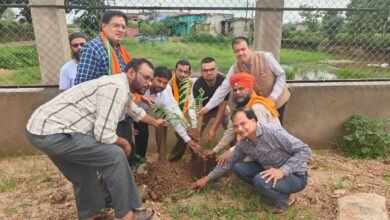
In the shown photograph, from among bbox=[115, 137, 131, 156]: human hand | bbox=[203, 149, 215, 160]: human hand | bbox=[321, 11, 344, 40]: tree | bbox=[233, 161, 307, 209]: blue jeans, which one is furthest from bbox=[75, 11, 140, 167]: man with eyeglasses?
bbox=[321, 11, 344, 40]: tree

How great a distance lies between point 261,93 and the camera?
Result: 3859mm

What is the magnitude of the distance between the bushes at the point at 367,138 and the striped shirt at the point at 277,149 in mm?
1888

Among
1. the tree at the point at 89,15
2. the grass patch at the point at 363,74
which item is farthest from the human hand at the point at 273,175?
the grass patch at the point at 363,74

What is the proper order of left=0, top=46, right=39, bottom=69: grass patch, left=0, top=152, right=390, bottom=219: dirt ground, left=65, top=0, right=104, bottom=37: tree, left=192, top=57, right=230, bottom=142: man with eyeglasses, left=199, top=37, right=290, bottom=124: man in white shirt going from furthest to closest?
left=0, top=46, right=39, bottom=69: grass patch, left=65, top=0, right=104, bottom=37: tree, left=192, top=57, right=230, bottom=142: man with eyeglasses, left=199, top=37, right=290, bottom=124: man in white shirt, left=0, top=152, right=390, bottom=219: dirt ground

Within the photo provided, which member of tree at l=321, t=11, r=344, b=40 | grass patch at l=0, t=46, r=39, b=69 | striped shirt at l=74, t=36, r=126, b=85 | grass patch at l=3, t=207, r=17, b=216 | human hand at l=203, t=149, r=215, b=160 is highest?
tree at l=321, t=11, r=344, b=40

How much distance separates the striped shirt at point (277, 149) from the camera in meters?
3.09

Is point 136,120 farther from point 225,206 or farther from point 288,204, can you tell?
point 288,204

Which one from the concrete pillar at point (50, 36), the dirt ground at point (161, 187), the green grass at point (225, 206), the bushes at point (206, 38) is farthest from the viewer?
the bushes at point (206, 38)

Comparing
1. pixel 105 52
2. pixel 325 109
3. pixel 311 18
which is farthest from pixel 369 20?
pixel 105 52

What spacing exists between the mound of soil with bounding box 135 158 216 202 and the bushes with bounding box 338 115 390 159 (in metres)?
2.12

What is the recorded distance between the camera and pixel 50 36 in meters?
4.20

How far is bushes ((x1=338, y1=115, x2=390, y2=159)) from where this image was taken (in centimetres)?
461

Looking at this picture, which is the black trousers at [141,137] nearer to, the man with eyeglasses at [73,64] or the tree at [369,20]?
the man with eyeglasses at [73,64]

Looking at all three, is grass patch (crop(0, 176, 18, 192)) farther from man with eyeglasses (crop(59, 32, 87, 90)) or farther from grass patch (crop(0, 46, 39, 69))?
grass patch (crop(0, 46, 39, 69))
